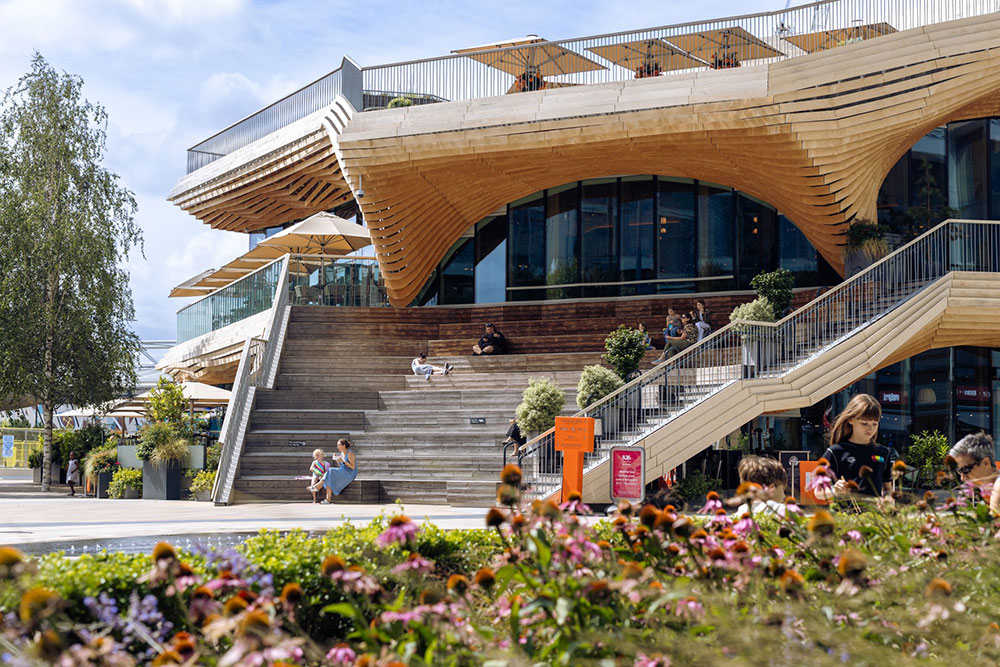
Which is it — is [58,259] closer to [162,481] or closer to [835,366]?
[162,481]

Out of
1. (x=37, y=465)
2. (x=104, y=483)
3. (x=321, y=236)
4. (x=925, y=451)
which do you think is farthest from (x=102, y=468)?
(x=925, y=451)

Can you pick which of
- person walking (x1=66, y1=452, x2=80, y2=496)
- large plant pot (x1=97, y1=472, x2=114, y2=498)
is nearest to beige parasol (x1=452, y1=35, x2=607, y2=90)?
large plant pot (x1=97, y1=472, x2=114, y2=498)

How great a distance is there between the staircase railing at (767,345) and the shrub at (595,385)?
55 centimetres

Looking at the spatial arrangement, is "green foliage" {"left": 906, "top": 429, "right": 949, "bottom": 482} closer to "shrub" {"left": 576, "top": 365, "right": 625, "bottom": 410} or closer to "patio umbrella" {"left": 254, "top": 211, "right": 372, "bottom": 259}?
"shrub" {"left": 576, "top": 365, "right": 625, "bottom": 410}

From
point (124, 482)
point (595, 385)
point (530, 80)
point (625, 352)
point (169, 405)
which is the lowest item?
point (124, 482)

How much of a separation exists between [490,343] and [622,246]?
13.0 ft

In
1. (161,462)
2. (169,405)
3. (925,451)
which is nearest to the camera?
(925,451)

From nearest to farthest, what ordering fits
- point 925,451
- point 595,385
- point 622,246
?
point 595,385, point 925,451, point 622,246

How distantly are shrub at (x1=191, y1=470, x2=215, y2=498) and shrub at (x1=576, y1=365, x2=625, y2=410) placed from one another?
6.76m

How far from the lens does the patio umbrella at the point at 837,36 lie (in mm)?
18672

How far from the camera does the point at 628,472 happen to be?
13266mm

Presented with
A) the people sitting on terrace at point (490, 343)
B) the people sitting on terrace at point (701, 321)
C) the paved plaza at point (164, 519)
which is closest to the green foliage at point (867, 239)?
the people sitting on terrace at point (701, 321)

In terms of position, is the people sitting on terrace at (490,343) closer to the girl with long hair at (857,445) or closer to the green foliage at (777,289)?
the green foliage at (777,289)

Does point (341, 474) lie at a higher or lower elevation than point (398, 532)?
lower
